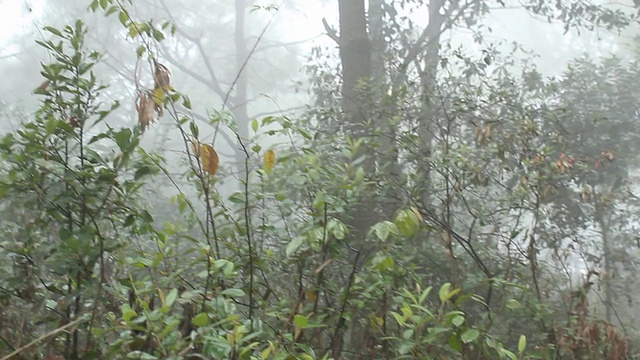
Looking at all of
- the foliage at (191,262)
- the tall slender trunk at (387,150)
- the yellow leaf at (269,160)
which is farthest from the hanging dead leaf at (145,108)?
the tall slender trunk at (387,150)

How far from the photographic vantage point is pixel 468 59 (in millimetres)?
6977

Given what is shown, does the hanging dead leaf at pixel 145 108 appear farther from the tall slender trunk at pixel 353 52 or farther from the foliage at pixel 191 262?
the tall slender trunk at pixel 353 52

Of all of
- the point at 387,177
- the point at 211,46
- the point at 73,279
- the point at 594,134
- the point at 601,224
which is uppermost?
the point at 211,46

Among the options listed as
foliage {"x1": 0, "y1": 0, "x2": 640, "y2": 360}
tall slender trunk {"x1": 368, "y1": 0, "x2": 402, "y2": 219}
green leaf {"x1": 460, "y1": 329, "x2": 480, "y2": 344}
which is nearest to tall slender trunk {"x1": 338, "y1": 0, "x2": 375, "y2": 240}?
tall slender trunk {"x1": 368, "y1": 0, "x2": 402, "y2": 219}

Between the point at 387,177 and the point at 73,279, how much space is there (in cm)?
244

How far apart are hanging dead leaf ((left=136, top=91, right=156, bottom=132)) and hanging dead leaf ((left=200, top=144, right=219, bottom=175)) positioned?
0.64 feet

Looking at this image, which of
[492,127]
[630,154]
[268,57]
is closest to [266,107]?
[268,57]

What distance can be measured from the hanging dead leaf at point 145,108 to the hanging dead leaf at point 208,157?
7.7 inches

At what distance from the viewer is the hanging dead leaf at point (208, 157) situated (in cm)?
233

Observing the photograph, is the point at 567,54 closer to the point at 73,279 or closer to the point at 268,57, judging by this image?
the point at 268,57

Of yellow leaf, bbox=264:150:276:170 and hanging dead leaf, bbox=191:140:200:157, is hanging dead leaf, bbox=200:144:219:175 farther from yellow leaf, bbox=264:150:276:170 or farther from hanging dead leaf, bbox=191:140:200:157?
yellow leaf, bbox=264:150:276:170

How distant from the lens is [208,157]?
7.65 feet

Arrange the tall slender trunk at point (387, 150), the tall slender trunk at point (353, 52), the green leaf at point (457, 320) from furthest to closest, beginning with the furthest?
the tall slender trunk at point (353, 52) → the tall slender trunk at point (387, 150) → the green leaf at point (457, 320)

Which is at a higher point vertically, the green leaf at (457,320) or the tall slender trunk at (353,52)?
the tall slender trunk at (353,52)
